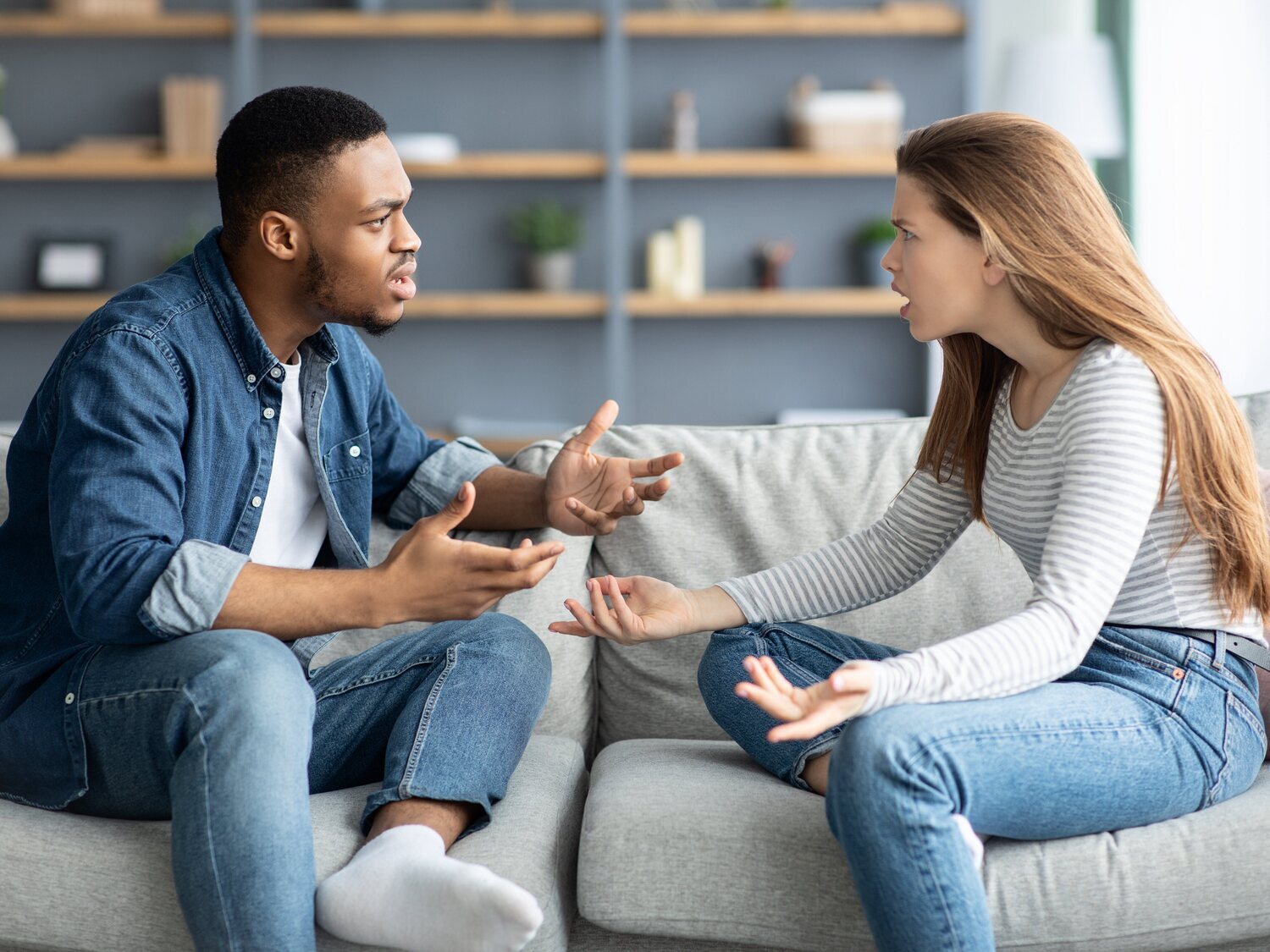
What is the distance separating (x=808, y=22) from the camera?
4098mm

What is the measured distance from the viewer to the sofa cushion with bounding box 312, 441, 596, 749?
1.72 meters

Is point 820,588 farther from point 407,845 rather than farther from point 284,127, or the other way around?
point 284,127

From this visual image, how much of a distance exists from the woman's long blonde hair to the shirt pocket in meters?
0.78

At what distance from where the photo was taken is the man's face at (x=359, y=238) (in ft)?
4.94

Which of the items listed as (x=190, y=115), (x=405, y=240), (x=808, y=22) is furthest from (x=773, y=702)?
(x=190, y=115)

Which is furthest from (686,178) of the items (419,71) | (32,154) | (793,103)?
(32,154)

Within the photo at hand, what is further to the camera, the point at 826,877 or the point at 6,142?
the point at 6,142

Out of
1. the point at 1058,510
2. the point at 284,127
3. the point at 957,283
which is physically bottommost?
the point at 1058,510

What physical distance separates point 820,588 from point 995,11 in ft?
11.3

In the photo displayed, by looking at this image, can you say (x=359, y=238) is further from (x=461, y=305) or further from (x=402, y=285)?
(x=461, y=305)

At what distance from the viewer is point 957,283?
1.36 metres

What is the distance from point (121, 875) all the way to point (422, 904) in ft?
1.12

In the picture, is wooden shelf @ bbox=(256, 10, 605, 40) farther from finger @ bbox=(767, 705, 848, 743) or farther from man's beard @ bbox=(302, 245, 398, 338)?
finger @ bbox=(767, 705, 848, 743)

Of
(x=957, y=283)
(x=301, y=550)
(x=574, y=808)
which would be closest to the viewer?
(x=957, y=283)
